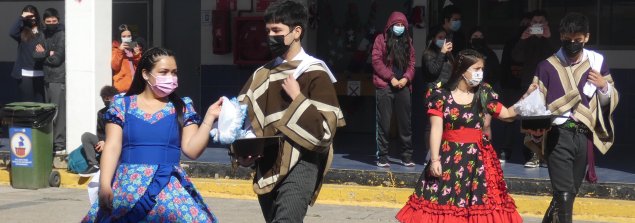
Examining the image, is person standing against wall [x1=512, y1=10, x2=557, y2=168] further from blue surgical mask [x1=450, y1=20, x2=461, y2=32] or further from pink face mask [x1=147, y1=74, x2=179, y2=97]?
pink face mask [x1=147, y1=74, x2=179, y2=97]

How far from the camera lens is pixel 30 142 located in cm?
1300

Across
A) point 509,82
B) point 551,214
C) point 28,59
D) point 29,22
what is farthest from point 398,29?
point 28,59

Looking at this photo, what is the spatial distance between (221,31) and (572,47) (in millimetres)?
7334

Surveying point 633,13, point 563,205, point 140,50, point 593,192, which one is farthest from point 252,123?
point 633,13

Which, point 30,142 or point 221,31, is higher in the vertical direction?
point 221,31

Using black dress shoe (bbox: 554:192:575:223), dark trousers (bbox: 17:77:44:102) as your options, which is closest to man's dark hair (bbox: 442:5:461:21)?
black dress shoe (bbox: 554:192:575:223)

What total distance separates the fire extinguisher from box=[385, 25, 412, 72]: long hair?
3.37 m

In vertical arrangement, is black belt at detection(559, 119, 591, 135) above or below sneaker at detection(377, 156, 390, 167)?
above

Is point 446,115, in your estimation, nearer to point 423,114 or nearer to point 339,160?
point 339,160

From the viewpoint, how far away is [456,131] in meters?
8.42

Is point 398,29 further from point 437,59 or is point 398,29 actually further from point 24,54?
point 24,54

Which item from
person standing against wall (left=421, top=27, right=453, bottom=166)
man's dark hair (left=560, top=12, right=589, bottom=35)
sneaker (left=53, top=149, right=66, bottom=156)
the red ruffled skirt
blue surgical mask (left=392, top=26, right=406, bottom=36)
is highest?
man's dark hair (left=560, top=12, right=589, bottom=35)

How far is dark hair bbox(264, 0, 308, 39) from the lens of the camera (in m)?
6.95

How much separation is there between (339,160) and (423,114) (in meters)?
1.96
